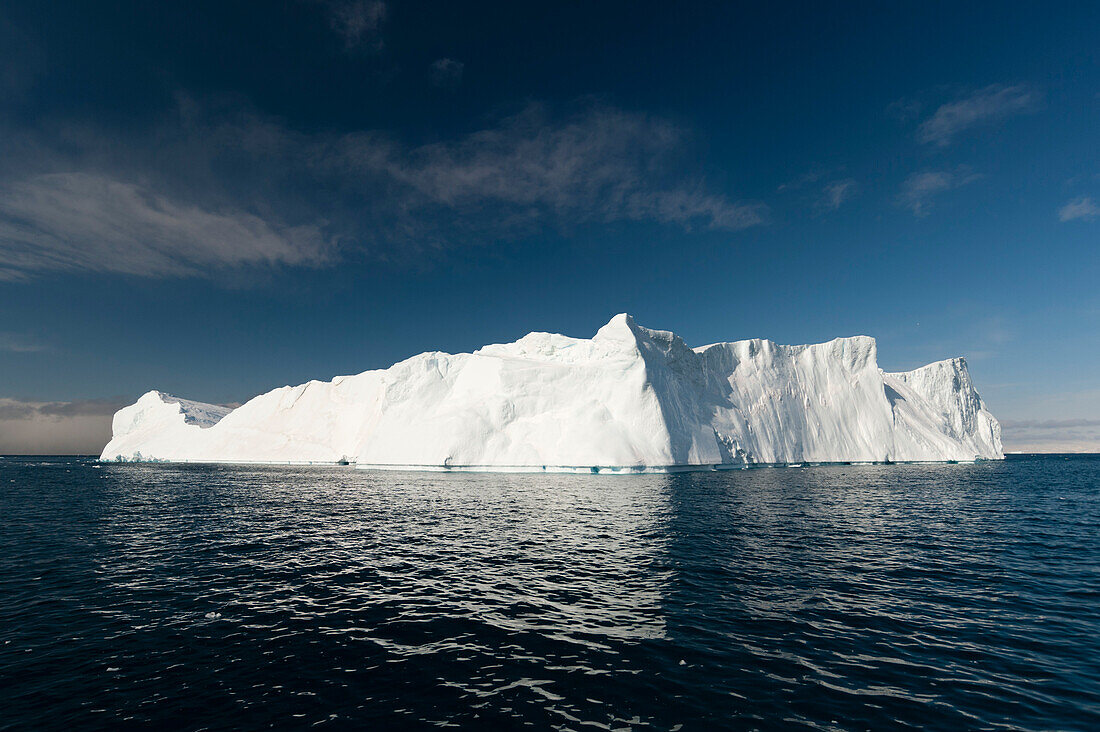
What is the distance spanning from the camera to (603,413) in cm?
5984

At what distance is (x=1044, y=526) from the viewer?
77.3ft

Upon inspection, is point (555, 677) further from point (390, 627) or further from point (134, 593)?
point (134, 593)

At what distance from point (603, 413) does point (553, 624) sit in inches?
1944

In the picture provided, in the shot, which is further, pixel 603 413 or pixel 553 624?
pixel 603 413

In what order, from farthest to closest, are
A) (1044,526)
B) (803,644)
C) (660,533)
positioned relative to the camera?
(1044,526) < (660,533) < (803,644)

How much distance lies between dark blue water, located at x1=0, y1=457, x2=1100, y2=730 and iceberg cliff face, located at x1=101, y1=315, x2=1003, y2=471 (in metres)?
36.7

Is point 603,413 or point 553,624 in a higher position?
point 603,413

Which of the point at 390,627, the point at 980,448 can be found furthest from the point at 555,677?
the point at 980,448

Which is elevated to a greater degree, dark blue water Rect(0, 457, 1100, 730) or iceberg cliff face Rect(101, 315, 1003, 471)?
iceberg cliff face Rect(101, 315, 1003, 471)

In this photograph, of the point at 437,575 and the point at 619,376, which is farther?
the point at 619,376

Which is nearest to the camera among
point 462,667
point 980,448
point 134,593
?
point 462,667

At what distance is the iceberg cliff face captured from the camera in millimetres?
60656

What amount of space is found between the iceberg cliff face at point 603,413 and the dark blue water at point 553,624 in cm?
3667

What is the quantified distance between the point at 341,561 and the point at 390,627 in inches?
279
